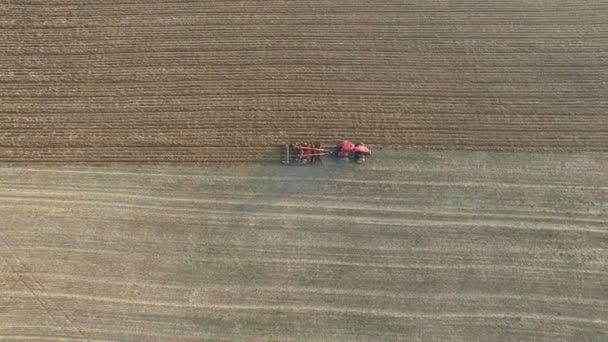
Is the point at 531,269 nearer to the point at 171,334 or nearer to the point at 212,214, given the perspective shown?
the point at 212,214

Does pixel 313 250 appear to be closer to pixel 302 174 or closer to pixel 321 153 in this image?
pixel 302 174

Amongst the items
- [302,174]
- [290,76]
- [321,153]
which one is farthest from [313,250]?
[290,76]

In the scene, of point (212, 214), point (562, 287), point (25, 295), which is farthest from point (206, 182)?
point (562, 287)

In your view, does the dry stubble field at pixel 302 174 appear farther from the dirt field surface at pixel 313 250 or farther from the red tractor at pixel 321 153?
the red tractor at pixel 321 153

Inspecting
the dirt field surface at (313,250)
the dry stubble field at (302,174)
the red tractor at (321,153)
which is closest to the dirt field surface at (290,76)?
the dry stubble field at (302,174)

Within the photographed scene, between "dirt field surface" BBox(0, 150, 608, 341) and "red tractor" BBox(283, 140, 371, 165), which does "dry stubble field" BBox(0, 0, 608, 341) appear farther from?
"red tractor" BBox(283, 140, 371, 165)

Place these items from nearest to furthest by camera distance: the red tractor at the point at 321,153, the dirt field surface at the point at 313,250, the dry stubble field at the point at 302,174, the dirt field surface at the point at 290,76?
the dirt field surface at the point at 313,250 < the dry stubble field at the point at 302,174 < the red tractor at the point at 321,153 < the dirt field surface at the point at 290,76
